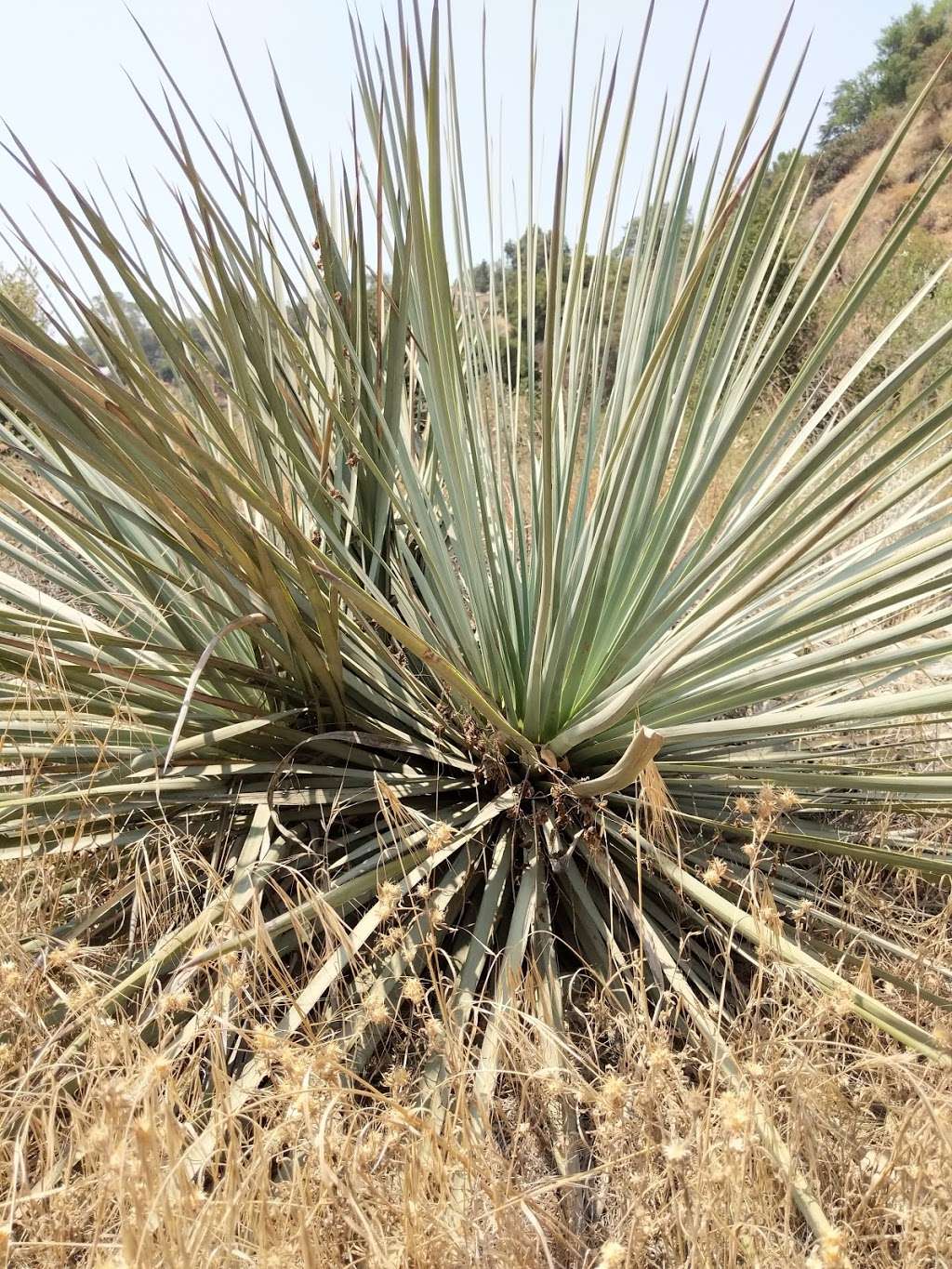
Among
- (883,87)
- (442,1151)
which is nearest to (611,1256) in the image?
(442,1151)

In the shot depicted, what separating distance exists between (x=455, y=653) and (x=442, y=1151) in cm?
87

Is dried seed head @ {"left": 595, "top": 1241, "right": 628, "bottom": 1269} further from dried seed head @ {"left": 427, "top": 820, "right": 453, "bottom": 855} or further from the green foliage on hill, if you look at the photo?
the green foliage on hill

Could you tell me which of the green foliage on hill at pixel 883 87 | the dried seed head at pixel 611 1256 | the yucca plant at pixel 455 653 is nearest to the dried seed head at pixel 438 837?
the yucca plant at pixel 455 653

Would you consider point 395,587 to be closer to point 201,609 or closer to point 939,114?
point 201,609

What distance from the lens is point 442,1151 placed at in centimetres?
103

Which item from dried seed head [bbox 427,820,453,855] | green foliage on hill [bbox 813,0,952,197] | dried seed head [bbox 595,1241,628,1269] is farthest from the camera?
green foliage on hill [bbox 813,0,952,197]

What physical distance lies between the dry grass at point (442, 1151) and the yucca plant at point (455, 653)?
5 cm

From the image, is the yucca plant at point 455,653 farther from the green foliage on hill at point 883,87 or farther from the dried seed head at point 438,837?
the green foliage on hill at point 883,87

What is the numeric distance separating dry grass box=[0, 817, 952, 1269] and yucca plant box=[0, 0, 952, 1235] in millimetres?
55

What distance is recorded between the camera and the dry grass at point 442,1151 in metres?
0.89

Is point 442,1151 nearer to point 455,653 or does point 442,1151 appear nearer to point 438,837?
point 438,837

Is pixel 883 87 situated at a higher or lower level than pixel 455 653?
higher

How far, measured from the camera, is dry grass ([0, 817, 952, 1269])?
35.1 inches

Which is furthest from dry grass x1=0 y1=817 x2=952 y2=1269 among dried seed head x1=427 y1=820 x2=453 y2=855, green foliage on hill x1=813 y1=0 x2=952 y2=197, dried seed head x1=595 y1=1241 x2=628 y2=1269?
green foliage on hill x1=813 y1=0 x2=952 y2=197
